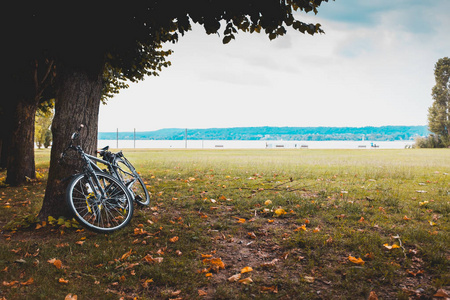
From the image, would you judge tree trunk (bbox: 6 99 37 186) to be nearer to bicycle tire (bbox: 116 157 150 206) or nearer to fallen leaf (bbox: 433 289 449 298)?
bicycle tire (bbox: 116 157 150 206)

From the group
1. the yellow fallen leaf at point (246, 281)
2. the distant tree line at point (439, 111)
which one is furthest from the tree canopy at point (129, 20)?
the distant tree line at point (439, 111)

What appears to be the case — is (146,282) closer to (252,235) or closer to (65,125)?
(252,235)

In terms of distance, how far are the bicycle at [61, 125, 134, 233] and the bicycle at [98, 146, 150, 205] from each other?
0.53 meters

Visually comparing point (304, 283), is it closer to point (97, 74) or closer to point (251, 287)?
point (251, 287)

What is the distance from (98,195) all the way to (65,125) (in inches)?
60.9

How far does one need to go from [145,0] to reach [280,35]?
9.12 feet

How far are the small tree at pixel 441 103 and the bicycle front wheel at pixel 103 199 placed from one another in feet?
205

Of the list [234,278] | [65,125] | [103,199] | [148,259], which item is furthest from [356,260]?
[65,125]

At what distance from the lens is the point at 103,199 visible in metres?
4.96

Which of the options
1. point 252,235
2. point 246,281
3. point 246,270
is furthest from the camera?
point 252,235

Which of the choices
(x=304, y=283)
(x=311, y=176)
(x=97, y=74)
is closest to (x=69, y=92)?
(x=97, y=74)

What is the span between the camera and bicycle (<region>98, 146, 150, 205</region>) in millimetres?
5863

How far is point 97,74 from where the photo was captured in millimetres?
5613

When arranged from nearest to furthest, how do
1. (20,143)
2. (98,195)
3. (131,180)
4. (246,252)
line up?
(246,252) → (98,195) → (131,180) → (20,143)
